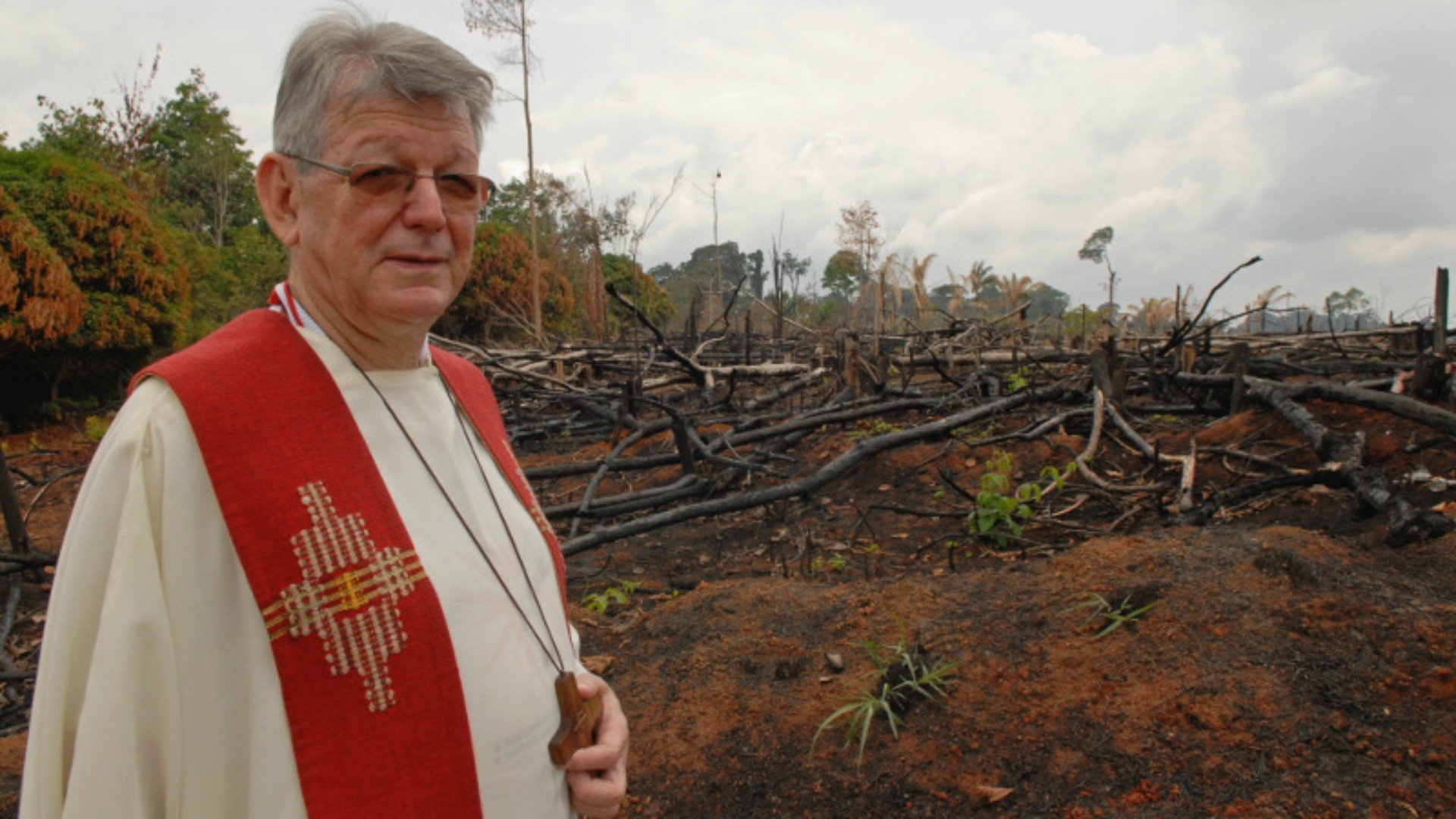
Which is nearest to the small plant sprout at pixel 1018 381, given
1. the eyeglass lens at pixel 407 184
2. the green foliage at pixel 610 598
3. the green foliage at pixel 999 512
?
the green foliage at pixel 999 512

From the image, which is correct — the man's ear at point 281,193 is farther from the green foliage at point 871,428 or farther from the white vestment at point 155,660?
the green foliage at point 871,428

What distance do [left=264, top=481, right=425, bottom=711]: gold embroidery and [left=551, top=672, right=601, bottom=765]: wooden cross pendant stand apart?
32 centimetres

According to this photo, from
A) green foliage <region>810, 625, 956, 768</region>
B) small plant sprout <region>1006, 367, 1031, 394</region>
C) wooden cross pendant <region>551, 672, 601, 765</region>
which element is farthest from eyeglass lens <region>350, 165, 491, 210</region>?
small plant sprout <region>1006, 367, 1031, 394</region>

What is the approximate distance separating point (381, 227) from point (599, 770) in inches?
36.7

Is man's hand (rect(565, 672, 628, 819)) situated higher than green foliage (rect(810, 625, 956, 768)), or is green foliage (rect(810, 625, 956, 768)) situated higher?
man's hand (rect(565, 672, 628, 819))

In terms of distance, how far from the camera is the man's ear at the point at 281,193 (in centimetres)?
116

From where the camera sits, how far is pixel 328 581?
977 mm

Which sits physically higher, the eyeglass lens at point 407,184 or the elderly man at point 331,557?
the eyeglass lens at point 407,184

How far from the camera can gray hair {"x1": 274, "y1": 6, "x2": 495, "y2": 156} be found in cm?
114

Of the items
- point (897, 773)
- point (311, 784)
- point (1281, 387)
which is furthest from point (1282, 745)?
point (1281, 387)

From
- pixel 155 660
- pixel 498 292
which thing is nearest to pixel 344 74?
pixel 155 660

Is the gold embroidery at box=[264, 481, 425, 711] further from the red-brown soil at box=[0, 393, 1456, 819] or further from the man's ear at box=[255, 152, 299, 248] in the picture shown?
the red-brown soil at box=[0, 393, 1456, 819]

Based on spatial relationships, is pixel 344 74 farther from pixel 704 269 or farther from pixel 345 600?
pixel 704 269

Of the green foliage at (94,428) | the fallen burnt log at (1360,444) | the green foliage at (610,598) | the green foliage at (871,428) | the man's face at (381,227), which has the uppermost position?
the man's face at (381,227)
